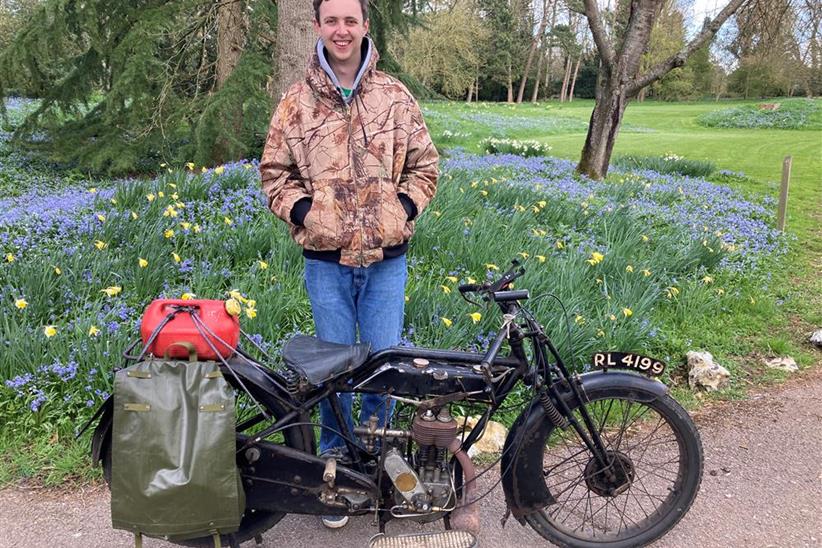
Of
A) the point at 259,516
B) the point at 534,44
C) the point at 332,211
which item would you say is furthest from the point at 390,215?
the point at 534,44

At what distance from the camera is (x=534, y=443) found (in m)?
2.63

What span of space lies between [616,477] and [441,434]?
2.85ft

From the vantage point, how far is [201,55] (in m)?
9.50

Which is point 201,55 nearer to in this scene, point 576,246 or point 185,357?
point 576,246

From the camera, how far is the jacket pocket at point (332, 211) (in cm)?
256

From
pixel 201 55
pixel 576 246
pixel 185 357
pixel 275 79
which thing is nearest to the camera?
pixel 185 357

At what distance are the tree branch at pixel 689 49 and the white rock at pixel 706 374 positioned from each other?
6.73 m

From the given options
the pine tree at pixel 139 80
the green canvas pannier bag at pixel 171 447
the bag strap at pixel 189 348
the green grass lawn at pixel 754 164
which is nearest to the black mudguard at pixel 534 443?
the green canvas pannier bag at pixel 171 447

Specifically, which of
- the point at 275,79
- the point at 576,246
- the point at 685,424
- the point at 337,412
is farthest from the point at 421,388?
the point at 275,79

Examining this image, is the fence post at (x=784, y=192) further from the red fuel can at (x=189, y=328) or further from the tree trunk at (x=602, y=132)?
the red fuel can at (x=189, y=328)

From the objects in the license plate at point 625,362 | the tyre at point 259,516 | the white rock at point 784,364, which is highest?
the license plate at point 625,362

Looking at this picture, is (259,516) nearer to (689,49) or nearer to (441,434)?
(441,434)

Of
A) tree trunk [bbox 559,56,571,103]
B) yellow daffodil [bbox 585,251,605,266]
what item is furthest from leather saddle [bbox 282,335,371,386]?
tree trunk [bbox 559,56,571,103]

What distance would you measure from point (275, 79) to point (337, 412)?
15.3ft
